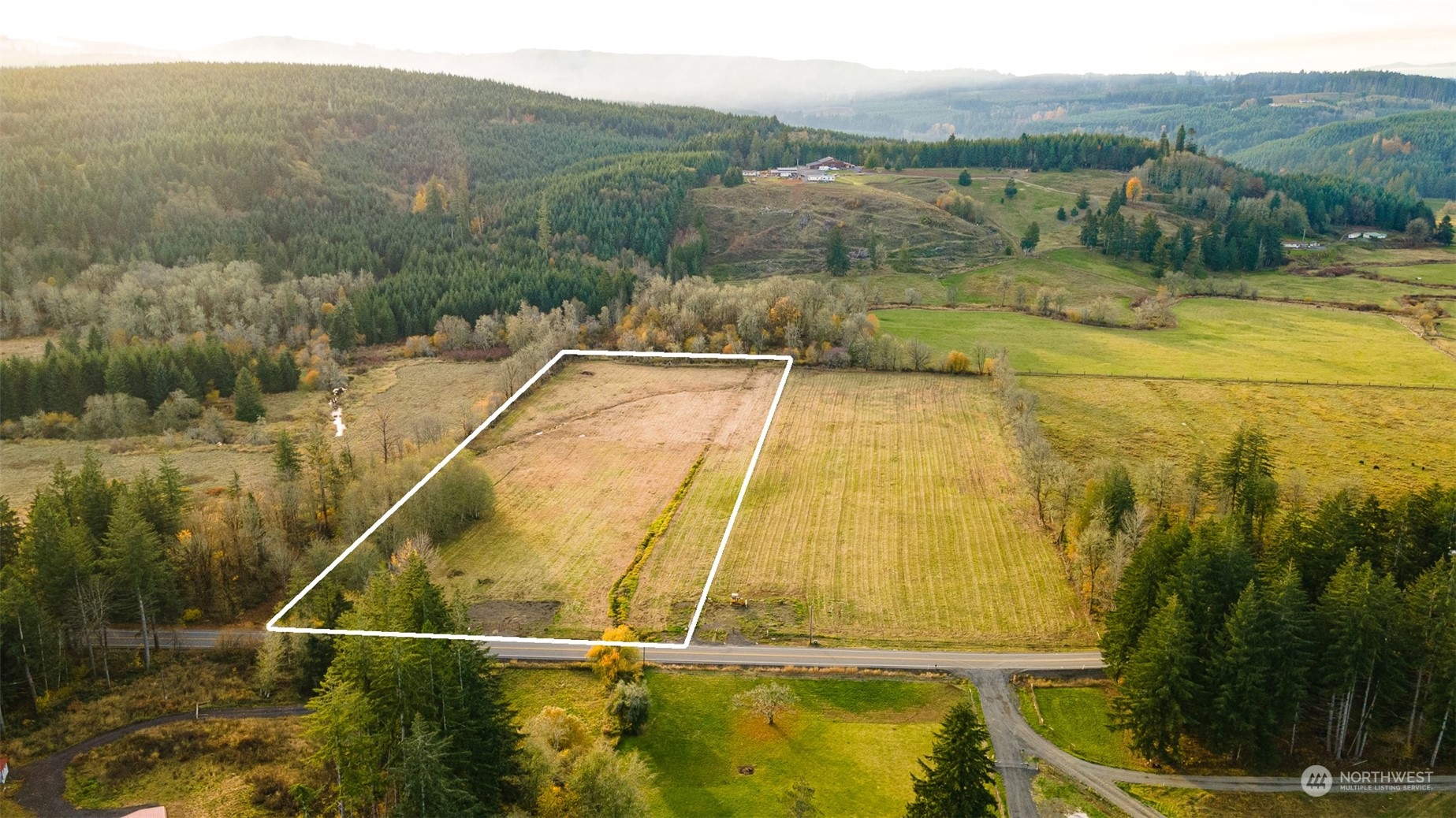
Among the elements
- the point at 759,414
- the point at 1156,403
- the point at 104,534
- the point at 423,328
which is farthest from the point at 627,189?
the point at 759,414

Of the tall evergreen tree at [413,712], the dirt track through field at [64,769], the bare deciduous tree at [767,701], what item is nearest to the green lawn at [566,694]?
the bare deciduous tree at [767,701]

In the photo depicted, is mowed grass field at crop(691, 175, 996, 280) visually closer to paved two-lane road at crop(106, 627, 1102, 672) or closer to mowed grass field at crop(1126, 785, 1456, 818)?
paved two-lane road at crop(106, 627, 1102, 672)

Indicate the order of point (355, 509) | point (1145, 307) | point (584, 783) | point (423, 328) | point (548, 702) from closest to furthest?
point (355, 509), point (584, 783), point (548, 702), point (423, 328), point (1145, 307)

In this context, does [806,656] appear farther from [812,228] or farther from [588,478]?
[812,228]

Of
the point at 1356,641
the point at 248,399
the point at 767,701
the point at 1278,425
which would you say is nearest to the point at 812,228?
the point at 1278,425

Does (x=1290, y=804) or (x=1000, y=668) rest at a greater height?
(x=1000, y=668)

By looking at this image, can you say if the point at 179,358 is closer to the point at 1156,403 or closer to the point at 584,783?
the point at 584,783
